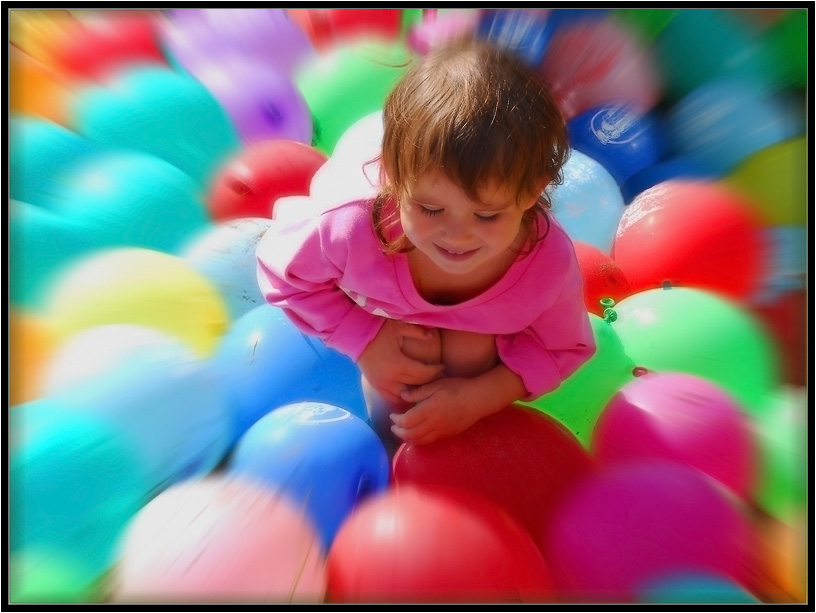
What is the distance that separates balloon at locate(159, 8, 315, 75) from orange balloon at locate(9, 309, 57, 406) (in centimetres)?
78

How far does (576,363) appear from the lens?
105 cm

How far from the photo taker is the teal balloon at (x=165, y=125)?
4.86 ft

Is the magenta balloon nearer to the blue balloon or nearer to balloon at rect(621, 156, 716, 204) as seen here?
the blue balloon

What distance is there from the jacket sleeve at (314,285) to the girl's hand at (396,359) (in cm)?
1

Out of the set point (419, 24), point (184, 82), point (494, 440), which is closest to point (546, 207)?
point (494, 440)

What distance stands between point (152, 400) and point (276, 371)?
183 millimetres

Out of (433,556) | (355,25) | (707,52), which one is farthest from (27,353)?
Result: (707,52)

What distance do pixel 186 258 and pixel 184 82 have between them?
18.8 inches

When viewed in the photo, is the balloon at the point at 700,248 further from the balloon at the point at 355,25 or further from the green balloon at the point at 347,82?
the balloon at the point at 355,25

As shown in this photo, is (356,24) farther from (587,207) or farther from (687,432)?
(687,432)

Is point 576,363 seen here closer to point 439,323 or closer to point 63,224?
point 439,323

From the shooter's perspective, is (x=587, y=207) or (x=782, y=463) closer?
(x=782, y=463)

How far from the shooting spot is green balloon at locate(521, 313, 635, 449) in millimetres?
1110

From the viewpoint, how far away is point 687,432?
39.2 inches
